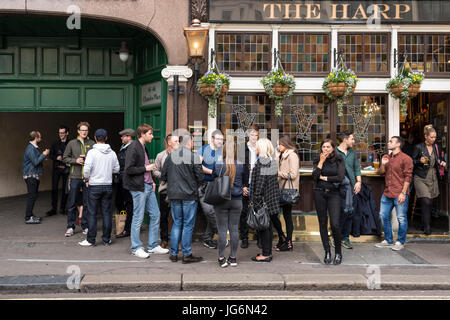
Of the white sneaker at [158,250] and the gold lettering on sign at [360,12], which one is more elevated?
the gold lettering on sign at [360,12]

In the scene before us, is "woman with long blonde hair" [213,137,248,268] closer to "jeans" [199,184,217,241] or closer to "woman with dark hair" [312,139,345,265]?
"jeans" [199,184,217,241]

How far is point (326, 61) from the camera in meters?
9.03

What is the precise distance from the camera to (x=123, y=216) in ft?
28.8

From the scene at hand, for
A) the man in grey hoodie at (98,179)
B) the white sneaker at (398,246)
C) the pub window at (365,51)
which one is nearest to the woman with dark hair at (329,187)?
the white sneaker at (398,246)

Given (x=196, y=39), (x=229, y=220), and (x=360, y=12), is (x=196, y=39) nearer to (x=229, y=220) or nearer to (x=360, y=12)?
(x=360, y=12)

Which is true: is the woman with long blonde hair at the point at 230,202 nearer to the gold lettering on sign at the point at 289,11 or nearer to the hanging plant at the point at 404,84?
the gold lettering on sign at the point at 289,11

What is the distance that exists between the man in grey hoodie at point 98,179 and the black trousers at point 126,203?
84 centimetres

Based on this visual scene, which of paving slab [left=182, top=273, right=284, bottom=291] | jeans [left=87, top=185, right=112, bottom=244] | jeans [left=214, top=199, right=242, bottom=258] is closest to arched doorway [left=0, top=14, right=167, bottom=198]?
jeans [left=87, top=185, right=112, bottom=244]

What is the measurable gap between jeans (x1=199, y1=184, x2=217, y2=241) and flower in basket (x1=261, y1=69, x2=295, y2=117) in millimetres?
2403

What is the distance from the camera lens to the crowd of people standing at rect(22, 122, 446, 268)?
668 cm

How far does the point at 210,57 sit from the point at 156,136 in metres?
2.08

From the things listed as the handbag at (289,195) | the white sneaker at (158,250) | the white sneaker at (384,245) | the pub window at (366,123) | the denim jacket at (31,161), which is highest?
the pub window at (366,123)

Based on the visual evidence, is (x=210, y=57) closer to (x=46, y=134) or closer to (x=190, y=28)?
(x=190, y=28)

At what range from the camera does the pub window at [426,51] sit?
356 inches
